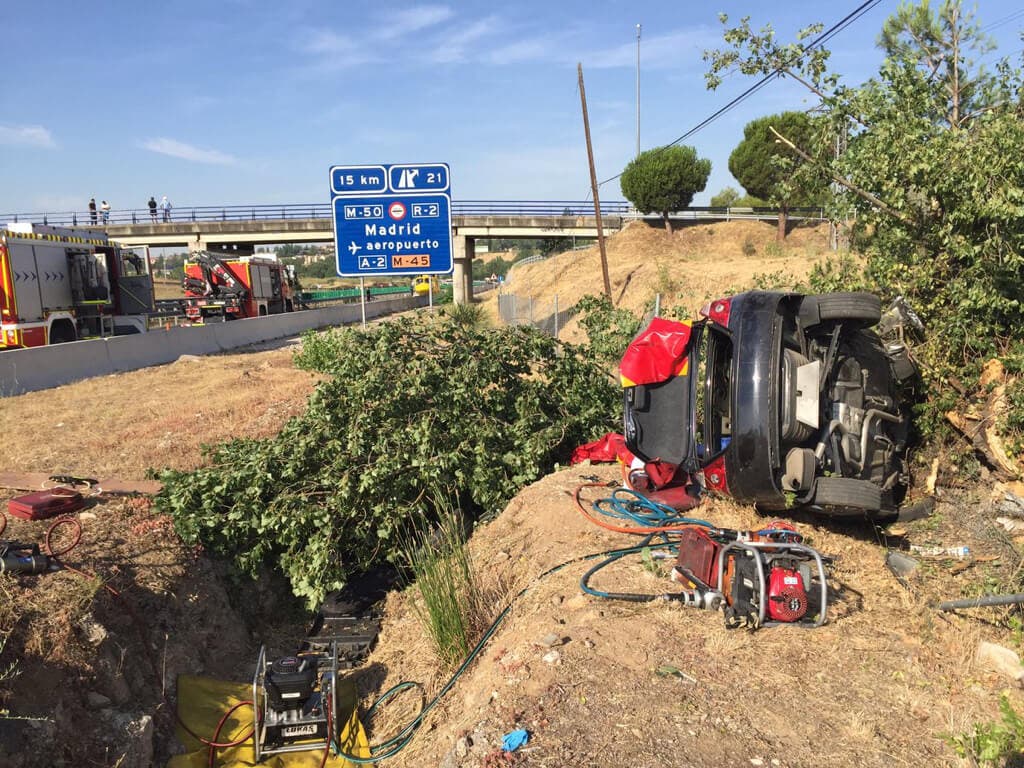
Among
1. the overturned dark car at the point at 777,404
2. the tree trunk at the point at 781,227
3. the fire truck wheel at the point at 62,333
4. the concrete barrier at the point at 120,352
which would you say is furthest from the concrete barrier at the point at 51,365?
the tree trunk at the point at 781,227

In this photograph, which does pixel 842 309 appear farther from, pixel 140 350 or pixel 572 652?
pixel 140 350

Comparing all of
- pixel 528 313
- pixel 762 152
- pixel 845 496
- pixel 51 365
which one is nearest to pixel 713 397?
pixel 845 496

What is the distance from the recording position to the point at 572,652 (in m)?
3.71

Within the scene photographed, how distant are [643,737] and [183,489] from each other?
459 centimetres

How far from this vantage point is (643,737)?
305 centimetres

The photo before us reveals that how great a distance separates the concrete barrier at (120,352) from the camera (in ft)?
45.8

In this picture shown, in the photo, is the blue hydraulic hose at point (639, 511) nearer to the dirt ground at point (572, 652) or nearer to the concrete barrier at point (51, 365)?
the dirt ground at point (572, 652)

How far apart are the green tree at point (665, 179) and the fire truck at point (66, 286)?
29501 millimetres

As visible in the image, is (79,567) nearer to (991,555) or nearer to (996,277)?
(991,555)

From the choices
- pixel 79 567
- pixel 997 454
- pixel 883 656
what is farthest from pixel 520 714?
pixel 997 454

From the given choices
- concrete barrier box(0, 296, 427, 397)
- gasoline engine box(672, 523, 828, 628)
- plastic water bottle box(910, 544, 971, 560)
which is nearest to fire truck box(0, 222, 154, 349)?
concrete barrier box(0, 296, 427, 397)

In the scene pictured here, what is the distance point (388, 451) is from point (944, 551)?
176 inches

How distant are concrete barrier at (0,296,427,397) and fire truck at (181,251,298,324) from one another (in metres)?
2.16

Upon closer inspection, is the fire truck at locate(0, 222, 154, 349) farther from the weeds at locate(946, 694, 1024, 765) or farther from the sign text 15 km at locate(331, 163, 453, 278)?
the weeds at locate(946, 694, 1024, 765)
